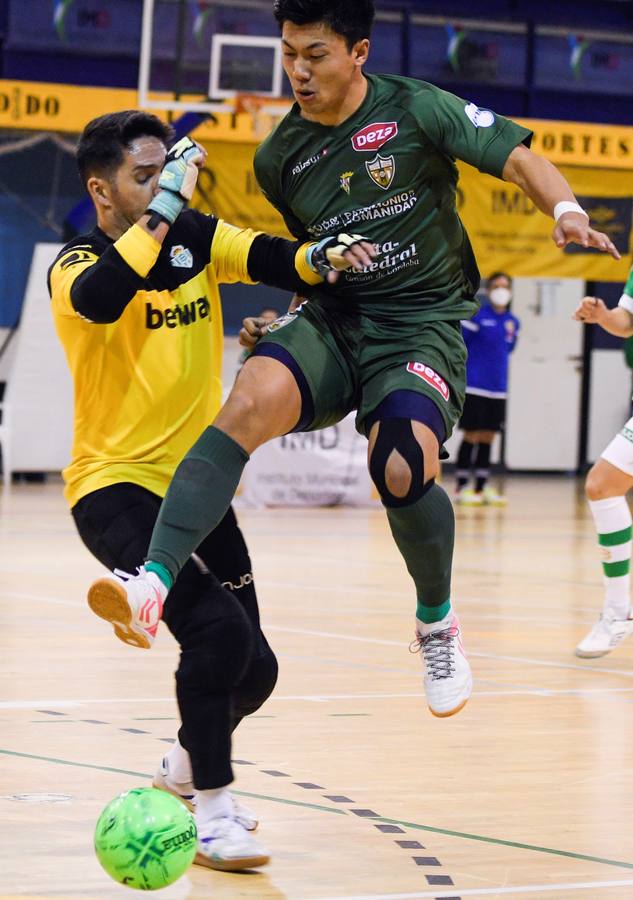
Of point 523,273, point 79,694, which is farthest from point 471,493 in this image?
point 79,694

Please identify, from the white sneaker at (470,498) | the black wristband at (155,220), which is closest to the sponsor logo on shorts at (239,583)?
the black wristband at (155,220)

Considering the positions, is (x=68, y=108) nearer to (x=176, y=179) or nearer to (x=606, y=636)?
(x=606, y=636)

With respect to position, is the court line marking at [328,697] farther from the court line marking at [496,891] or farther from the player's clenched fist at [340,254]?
the court line marking at [496,891]

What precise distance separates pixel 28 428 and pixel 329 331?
13.9 metres

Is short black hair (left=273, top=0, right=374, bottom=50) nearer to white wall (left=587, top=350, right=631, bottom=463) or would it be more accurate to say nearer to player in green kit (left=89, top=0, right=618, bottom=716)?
player in green kit (left=89, top=0, right=618, bottom=716)

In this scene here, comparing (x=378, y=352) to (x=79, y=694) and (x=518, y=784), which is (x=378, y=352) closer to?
(x=518, y=784)

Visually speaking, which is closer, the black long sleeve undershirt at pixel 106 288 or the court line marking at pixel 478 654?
the black long sleeve undershirt at pixel 106 288

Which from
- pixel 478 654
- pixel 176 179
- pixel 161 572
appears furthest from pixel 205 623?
pixel 478 654

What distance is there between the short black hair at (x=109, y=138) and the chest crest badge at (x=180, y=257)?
0.29m

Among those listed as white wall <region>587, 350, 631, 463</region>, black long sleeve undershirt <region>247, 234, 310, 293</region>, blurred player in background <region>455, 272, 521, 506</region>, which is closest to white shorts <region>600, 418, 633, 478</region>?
black long sleeve undershirt <region>247, 234, 310, 293</region>

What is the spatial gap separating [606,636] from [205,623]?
4097 mm

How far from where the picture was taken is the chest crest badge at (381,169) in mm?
4723

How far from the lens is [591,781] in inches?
205

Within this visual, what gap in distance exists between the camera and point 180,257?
15.4 ft
